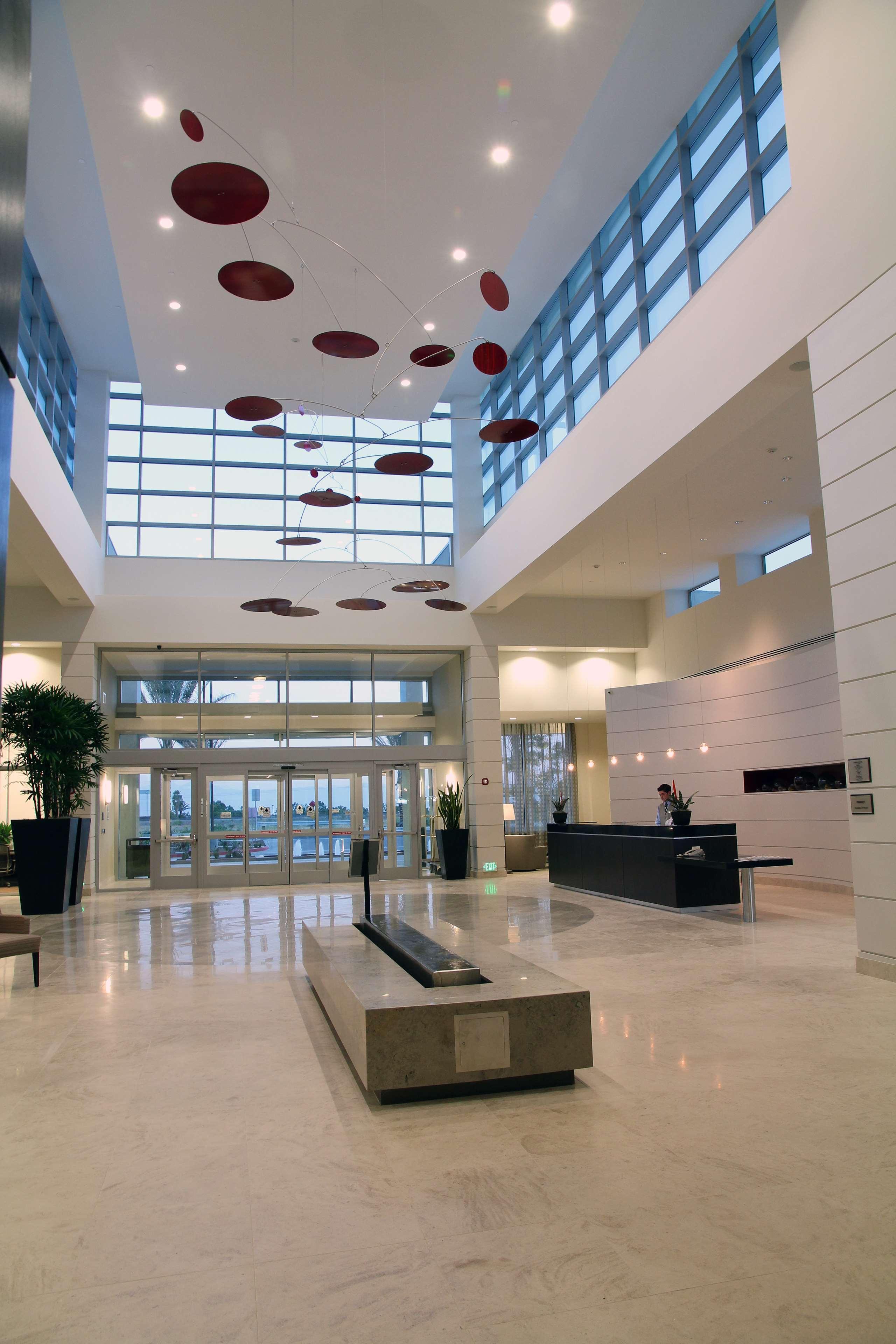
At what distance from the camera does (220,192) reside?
535 centimetres

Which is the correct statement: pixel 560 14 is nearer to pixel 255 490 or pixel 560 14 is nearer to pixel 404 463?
pixel 404 463

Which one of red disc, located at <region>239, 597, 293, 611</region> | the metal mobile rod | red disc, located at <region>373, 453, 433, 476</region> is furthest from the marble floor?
red disc, located at <region>239, 597, 293, 611</region>

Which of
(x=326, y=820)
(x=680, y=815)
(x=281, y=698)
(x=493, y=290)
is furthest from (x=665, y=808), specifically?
(x=493, y=290)

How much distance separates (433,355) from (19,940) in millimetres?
5902

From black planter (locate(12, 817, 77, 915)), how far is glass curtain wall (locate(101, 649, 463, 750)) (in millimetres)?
4595

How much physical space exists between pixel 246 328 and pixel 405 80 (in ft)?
A: 14.6

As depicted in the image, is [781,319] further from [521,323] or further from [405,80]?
[521,323]

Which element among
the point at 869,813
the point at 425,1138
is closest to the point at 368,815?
the point at 869,813

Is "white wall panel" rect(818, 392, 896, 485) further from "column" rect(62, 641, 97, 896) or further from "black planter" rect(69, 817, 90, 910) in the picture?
"column" rect(62, 641, 97, 896)

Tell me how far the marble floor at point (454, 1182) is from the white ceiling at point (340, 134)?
776 centimetres

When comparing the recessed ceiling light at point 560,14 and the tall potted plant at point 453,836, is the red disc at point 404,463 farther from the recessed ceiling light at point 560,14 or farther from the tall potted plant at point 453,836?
the tall potted plant at point 453,836

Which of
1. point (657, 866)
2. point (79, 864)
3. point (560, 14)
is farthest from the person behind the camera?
point (79, 864)

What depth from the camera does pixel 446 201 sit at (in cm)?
957

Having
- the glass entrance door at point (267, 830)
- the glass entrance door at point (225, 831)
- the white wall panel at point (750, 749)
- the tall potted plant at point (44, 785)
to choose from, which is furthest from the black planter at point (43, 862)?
the white wall panel at point (750, 749)
